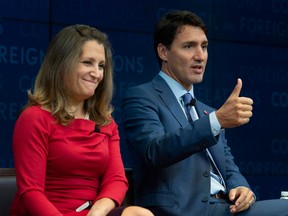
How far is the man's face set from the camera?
3188 mm

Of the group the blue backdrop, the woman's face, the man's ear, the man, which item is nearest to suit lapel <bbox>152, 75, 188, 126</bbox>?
the man

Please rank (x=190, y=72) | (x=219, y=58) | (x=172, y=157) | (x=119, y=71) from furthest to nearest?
(x=219, y=58), (x=119, y=71), (x=190, y=72), (x=172, y=157)

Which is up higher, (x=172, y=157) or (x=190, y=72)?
(x=190, y=72)

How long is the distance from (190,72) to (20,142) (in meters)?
0.97

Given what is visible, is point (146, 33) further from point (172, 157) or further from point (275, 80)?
point (172, 157)

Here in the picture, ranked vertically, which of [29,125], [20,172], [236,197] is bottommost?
[236,197]

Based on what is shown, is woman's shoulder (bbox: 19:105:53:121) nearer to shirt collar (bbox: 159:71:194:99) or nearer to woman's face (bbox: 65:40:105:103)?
woman's face (bbox: 65:40:105:103)

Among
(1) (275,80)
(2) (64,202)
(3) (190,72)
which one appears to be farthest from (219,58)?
(2) (64,202)

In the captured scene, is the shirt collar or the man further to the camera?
the shirt collar

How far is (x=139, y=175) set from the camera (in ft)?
9.78

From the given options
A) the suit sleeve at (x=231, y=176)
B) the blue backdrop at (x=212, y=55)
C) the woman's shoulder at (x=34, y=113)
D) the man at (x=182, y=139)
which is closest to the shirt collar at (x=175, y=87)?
the man at (x=182, y=139)

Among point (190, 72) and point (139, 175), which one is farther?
point (190, 72)

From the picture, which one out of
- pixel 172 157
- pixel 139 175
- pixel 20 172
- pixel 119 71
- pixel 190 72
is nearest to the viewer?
pixel 20 172

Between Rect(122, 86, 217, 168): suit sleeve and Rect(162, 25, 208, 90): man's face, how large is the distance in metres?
0.17
